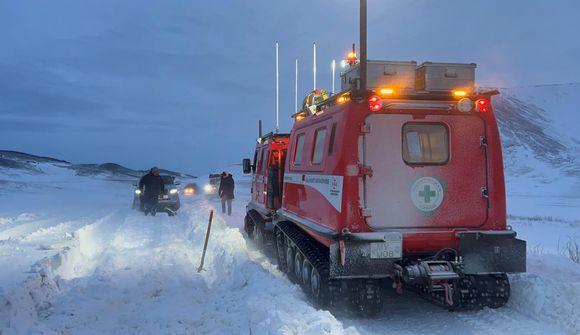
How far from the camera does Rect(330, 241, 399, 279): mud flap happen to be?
5969 mm

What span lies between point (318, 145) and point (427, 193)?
1872mm

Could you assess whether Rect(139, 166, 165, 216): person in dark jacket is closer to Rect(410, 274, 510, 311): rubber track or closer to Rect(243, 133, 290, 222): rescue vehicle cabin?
Rect(243, 133, 290, 222): rescue vehicle cabin

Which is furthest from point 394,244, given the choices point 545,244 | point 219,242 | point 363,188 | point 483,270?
point 545,244

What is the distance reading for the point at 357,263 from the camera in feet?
19.7

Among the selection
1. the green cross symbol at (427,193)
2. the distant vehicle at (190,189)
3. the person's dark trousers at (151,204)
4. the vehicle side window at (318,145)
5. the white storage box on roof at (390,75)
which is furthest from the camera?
the distant vehicle at (190,189)

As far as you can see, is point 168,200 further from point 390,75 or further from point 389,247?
point 389,247

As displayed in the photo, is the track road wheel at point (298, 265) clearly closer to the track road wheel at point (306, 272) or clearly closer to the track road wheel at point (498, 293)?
the track road wheel at point (306, 272)

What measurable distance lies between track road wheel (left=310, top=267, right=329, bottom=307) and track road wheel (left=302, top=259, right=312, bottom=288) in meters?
0.12

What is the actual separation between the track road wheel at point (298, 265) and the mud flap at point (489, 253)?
99.6 inches

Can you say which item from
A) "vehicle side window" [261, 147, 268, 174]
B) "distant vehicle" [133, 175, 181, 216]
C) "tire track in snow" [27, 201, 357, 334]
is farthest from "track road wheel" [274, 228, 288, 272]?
"distant vehicle" [133, 175, 181, 216]

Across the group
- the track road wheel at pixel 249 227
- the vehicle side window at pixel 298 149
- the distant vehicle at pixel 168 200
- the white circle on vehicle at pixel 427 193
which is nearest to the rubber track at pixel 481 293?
the white circle on vehicle at pixel 427 193

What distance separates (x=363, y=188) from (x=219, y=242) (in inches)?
240

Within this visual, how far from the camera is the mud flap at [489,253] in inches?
244

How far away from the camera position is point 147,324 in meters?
5.75
